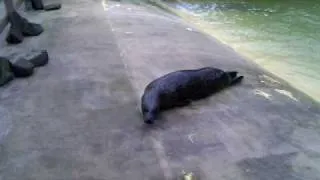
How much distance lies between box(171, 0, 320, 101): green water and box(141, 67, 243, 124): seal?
2042 millimetres

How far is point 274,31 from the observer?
33.3 feet

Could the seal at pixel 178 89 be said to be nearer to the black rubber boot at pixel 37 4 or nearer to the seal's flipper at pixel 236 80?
the seal's flipper at pixel 236 80

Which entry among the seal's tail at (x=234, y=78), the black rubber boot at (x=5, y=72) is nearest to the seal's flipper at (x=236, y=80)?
the seal's tail at (x=234, y=78)

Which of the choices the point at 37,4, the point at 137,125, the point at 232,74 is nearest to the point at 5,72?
the point at 137,125

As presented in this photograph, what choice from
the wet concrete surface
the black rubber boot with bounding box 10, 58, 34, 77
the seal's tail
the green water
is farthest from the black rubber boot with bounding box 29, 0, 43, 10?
the seal's tail

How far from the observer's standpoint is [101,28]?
23.9ft

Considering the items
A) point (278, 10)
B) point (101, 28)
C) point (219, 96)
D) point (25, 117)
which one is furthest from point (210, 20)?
Result: point (25, 117)

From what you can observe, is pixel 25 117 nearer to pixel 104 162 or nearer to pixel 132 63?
pixel 104 162

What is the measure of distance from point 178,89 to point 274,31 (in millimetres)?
6587

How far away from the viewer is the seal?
12.6ft

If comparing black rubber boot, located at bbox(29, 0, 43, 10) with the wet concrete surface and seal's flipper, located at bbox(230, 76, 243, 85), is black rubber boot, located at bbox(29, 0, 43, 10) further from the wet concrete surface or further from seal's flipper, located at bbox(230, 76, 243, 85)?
seal's flipper, located at bbox(230, 76, 243, 85)

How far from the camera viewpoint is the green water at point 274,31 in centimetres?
737

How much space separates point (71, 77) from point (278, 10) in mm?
9397

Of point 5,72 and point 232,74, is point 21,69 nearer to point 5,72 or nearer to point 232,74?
point 5,72
